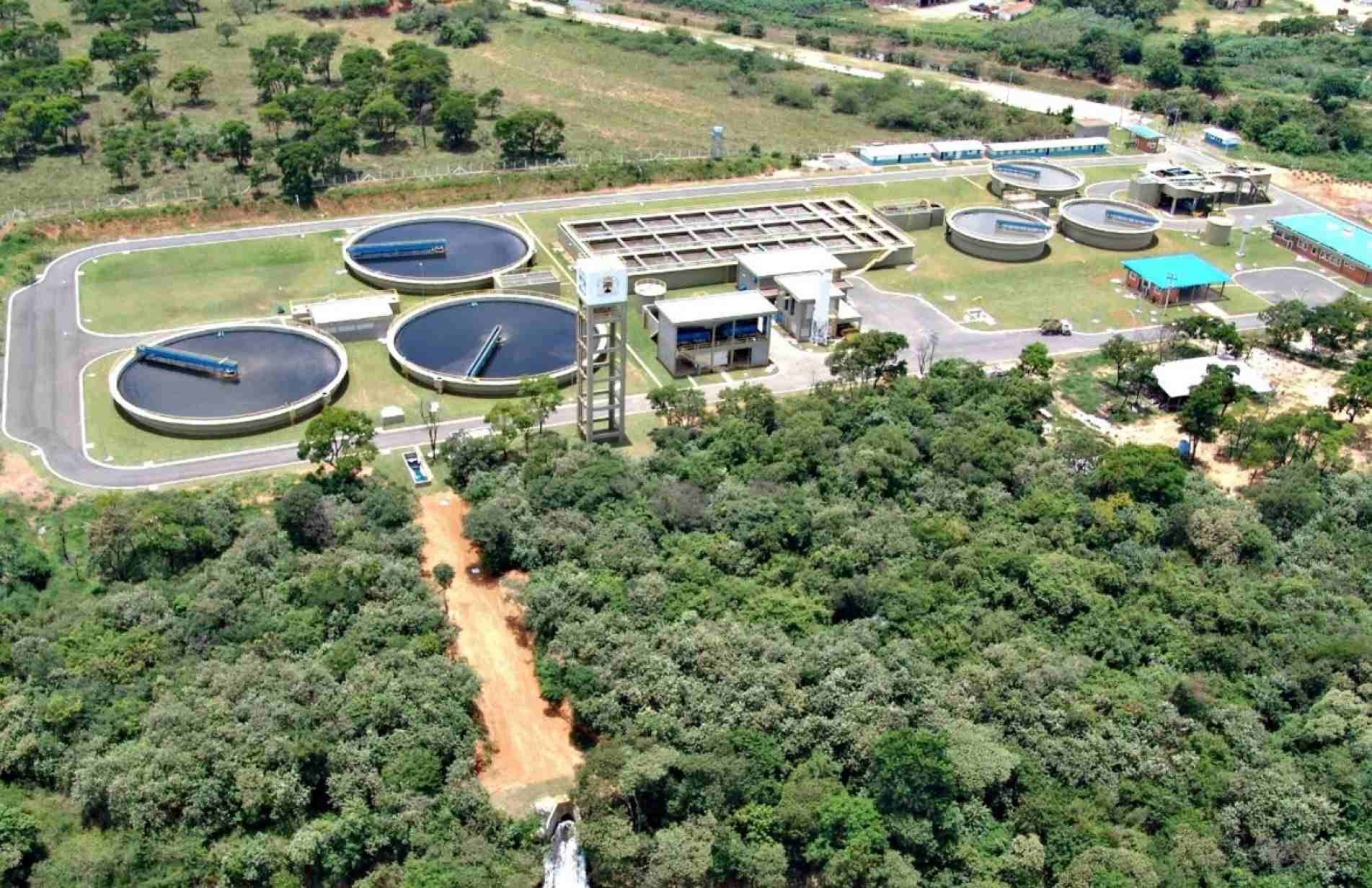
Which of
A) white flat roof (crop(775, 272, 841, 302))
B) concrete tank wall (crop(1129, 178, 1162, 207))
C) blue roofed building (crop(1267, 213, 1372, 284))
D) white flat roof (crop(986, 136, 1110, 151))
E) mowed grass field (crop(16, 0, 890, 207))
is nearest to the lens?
white flat roof (crop(775, 272, 841, 302))

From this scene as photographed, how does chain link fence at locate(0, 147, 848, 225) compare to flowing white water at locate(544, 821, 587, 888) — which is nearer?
flowing white water at locate(544, 821, 587, 888)

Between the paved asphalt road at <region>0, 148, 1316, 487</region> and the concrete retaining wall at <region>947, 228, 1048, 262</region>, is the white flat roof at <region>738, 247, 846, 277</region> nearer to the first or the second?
the paved asphalt road at <region>0, 148, 1316, 487</region>

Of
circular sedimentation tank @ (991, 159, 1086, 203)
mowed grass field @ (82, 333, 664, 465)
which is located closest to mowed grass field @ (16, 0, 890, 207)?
circular sedimentation tank @ (991, 159, 1086, 203)

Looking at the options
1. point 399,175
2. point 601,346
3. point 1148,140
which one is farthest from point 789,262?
point 1148,140

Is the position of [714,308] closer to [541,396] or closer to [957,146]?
[541,396]

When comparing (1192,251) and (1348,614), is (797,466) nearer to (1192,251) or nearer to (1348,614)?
(1348,614)

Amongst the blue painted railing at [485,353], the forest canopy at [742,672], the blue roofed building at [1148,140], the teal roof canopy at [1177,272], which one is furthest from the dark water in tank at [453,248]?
the blue roofed building at [1148,140]

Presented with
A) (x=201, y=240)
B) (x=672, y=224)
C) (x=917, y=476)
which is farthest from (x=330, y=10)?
(x=917, y=476)
